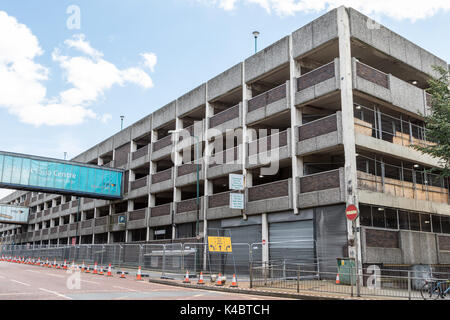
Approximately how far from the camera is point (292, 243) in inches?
1021

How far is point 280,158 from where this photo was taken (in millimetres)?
27406

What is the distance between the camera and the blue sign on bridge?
39.8 meters

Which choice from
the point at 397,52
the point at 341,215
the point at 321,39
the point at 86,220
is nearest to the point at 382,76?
the point at 397,52

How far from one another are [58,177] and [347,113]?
29.6 m

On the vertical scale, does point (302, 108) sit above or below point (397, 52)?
below

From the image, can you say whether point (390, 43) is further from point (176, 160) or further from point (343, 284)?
point (176, 160)

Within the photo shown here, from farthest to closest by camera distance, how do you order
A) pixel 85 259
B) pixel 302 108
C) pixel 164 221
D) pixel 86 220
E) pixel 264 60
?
pixel 86 220
pixel 164 221
pixel 85 259
pixel 264 60
pixel 302 108

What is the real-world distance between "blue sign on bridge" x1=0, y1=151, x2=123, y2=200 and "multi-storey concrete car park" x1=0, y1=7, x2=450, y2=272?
12.5 meters

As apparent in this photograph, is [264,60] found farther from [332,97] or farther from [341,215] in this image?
[341,215]

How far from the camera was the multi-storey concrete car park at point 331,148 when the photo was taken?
23922mm

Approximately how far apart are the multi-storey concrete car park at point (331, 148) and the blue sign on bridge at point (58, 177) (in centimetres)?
1252

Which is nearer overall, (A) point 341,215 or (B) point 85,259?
(A) point 341,215

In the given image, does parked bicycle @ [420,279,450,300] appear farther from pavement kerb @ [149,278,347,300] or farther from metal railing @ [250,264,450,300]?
pavement kerb @ [149,278,347,300]

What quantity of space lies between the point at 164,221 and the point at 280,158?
15.1 meters
